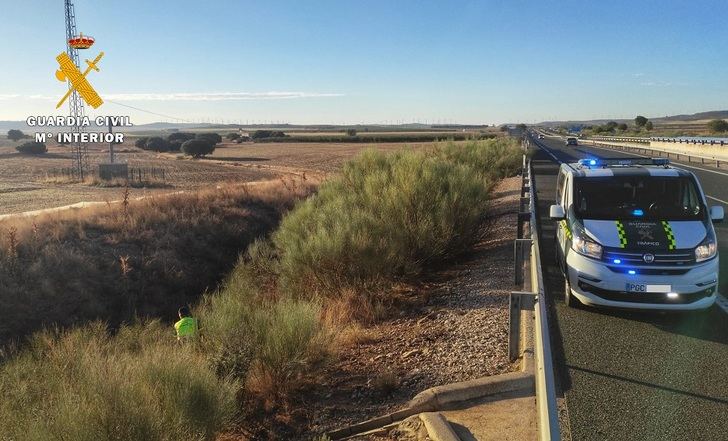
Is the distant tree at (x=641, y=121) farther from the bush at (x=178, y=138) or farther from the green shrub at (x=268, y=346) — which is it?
the green shrub at (x=268, y=346)

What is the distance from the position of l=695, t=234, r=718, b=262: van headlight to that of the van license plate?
57 centimetres

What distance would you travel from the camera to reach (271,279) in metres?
13.8

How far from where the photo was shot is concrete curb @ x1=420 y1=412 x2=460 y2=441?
4.94 meters

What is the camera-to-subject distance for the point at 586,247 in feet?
26.2

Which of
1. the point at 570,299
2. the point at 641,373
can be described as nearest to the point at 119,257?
the point at 570,299

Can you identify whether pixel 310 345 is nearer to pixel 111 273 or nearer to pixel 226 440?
pixel 226 440

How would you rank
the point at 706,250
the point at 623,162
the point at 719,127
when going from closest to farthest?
the point at 706,250 < the point at 623,162 < the point at 719,127

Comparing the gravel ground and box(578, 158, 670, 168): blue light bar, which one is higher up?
box(578, 158, 670, 168): blue light bar

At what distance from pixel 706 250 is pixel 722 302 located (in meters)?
1.47

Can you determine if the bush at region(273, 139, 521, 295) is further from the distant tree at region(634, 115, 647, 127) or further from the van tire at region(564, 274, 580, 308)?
the distant tree at region(634, 115, 647, 127)

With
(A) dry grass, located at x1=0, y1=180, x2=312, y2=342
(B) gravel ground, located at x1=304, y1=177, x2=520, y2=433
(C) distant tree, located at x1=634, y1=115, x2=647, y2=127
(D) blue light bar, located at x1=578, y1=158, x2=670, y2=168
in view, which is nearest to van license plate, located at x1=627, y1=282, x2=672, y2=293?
(B) gravel ground, located at x1=304, y1=177, x2=520, y2=433

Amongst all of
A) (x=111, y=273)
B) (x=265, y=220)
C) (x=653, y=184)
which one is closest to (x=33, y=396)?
(x=653, y=184)

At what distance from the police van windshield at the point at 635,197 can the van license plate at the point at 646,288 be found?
124 centimetres

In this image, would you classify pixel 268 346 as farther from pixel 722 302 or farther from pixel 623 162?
pixel 623 162
